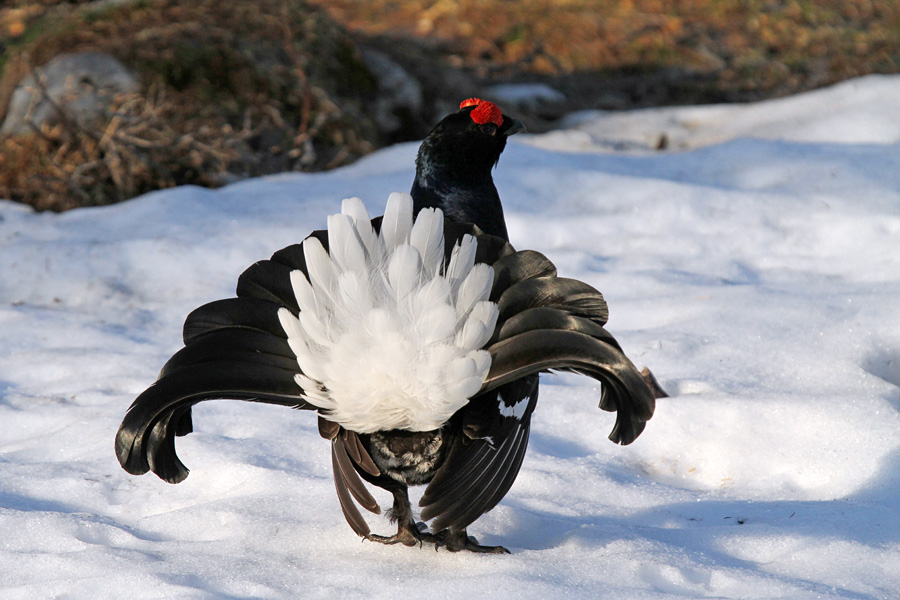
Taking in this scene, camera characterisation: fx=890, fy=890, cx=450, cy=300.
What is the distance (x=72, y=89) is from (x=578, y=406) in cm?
394

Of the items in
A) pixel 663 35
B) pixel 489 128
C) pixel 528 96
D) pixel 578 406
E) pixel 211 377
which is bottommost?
pixel 528 96

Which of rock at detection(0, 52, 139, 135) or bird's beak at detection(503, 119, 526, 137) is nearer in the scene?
bird's beak at detection(503, 119, 526, 137)

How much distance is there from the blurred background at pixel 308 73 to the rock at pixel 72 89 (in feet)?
0.04

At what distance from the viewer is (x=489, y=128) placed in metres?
2.76

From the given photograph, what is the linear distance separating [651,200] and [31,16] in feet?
16.9

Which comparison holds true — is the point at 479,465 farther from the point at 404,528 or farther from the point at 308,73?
the point at 308,73

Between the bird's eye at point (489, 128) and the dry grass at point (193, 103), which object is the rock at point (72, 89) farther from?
the bird's eye at point (489, 128)

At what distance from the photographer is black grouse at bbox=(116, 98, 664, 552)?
5.99ft

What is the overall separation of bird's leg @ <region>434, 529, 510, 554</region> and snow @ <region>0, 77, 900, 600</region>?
0.13 feet

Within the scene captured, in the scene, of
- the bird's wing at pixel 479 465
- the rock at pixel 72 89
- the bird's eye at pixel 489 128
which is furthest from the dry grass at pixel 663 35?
the bird's wing at pixel 479 465

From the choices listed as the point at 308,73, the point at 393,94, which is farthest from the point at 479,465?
the point at 393,94

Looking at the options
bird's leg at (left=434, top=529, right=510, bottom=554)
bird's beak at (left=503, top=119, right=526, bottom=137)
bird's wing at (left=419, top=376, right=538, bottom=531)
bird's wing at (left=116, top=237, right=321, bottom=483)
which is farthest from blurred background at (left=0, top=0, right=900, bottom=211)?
bird's wing at (left=419, top=376, right=538, bottom=531)

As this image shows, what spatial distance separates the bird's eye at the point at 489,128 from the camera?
2.74 meters

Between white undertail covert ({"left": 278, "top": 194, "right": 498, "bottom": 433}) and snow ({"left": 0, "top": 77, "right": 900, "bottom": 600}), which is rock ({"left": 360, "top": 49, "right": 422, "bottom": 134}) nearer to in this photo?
snow ({"left": 0, "top": 77, "right": 900, "bottom": 600})
